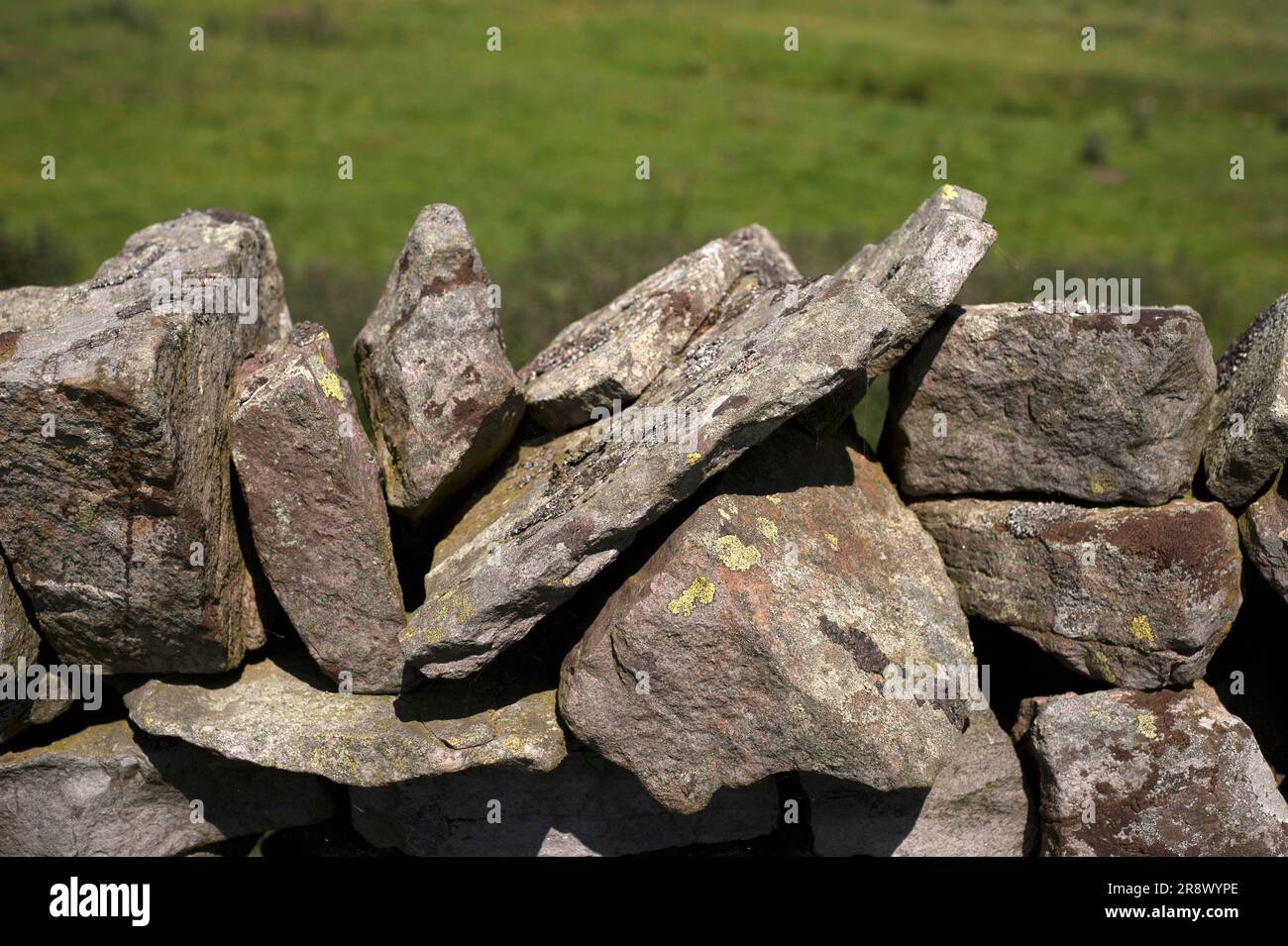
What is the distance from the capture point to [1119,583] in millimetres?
5816

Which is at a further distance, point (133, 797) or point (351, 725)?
point (133, 797)

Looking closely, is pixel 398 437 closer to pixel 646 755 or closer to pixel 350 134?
pixel 646 755

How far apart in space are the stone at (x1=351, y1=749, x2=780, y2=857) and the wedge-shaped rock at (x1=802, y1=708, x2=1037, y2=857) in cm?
35

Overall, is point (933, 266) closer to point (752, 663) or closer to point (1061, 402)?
point (1061, 402)

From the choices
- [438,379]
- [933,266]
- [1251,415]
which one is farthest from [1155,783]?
[438,379]

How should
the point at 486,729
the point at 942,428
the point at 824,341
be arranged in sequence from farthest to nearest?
the point at 942,428 → the point at 486,729 → the point at 824,341

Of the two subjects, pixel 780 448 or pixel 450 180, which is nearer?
pixel 780 448

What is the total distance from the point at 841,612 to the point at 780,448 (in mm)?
903

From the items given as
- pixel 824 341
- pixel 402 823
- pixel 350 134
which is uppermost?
pixel 350 134

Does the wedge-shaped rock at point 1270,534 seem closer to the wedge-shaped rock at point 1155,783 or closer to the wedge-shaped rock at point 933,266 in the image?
the wedge-shaped rock at point 1155,783

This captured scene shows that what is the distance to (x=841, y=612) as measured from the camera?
5484mm

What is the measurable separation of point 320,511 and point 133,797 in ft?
7.02

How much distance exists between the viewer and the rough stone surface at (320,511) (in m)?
5.43

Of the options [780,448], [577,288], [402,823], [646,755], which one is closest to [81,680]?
[402,823]
